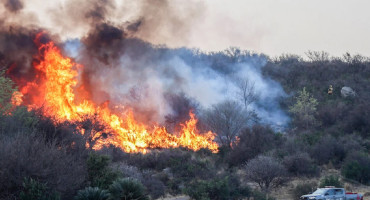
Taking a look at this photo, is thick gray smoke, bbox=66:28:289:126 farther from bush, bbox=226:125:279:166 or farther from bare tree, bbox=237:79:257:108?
bush, bbox=226:125:279:166

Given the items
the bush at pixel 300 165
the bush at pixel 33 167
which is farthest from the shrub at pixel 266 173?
the bush at pixel 33 167

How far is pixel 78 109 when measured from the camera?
161ft

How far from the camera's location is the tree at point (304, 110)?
62.3 m

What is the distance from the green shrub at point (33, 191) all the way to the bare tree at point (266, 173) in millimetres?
19915

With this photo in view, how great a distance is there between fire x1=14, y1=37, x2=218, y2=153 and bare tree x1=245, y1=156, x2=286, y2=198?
1470 centimetres

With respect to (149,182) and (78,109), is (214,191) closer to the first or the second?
(149,182)

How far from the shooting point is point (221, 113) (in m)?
56.9

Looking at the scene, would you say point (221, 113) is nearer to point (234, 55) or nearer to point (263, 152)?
point (263, 152)

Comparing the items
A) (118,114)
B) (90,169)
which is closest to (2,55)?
(118,114)

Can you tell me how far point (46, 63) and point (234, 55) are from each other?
47.3 meters

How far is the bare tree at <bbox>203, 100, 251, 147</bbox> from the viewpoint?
5606 cm

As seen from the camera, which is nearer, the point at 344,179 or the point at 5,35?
the point at 344,179

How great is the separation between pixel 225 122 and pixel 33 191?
38.0 m

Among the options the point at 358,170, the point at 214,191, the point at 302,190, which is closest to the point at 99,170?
the point at 214,191
